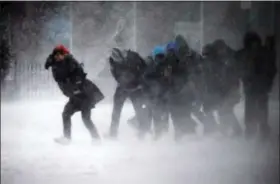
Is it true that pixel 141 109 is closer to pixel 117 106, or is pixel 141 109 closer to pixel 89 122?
pixel 117 106

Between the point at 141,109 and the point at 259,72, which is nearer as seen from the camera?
the point at 141,109

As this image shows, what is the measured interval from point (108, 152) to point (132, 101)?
31 centimetres

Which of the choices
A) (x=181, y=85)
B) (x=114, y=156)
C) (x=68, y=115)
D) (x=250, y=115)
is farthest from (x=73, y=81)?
(x=250, y=115)

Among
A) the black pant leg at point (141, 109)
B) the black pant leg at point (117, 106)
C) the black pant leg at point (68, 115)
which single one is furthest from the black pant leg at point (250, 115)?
the black pant leg at point (68, 115)

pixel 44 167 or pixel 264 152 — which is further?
pixel 264 152

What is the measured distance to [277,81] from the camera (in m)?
2.52

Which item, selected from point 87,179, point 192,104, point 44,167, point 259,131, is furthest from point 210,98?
point 44,167

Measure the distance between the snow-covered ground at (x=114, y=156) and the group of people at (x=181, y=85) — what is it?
0.05 meters

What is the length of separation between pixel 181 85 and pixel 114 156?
54 centimetres

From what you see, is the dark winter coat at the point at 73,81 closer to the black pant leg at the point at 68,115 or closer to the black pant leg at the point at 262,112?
the black pant leg at the point at 68,115

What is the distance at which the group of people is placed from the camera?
7.45 ft

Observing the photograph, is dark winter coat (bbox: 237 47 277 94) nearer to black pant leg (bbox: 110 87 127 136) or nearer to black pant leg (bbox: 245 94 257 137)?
black pant leg (bbox: 245 94 257 137)

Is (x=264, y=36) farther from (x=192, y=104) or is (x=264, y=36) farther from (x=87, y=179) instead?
(x=87, y=179)

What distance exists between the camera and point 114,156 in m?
2.32
